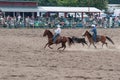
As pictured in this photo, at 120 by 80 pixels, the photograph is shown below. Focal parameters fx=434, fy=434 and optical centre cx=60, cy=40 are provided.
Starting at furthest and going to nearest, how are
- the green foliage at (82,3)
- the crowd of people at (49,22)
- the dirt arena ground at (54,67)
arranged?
the green foliage at (82,3)
the crowd of people at (49,22)
the dirt arena ground at (54,67)

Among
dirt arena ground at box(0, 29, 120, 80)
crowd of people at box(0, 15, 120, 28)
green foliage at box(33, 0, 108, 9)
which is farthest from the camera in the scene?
green foliage at box(33, 0, 108, 9)

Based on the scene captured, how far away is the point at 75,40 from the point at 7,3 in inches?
1139

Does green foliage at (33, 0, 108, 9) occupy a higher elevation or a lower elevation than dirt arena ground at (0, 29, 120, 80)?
lower

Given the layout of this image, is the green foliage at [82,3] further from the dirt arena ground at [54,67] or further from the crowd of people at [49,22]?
the dirt arena ground at [54,67]

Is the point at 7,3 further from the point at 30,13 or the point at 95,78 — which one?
the point at 95,78

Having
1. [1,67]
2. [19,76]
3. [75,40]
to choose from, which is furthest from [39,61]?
[75,40]

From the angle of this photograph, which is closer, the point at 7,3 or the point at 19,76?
the point at 19,76

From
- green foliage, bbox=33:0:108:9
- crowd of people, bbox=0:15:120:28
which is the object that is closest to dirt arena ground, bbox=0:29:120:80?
crowd of people, bbox=0:15:120:28

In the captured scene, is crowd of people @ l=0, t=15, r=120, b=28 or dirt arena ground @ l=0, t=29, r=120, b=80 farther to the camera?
crowd of people @ l=0, t=15, r=120, b=28

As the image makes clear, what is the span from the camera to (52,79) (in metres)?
12.4

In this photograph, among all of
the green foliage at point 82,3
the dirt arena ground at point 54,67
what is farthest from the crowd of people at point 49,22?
the green foliage at point 82,3

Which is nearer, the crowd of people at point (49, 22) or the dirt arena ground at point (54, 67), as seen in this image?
the dirt arena ground at point (54, 67)

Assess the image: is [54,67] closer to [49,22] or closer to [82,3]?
[49,22]

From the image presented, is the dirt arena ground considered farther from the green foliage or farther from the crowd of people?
the green foliage
